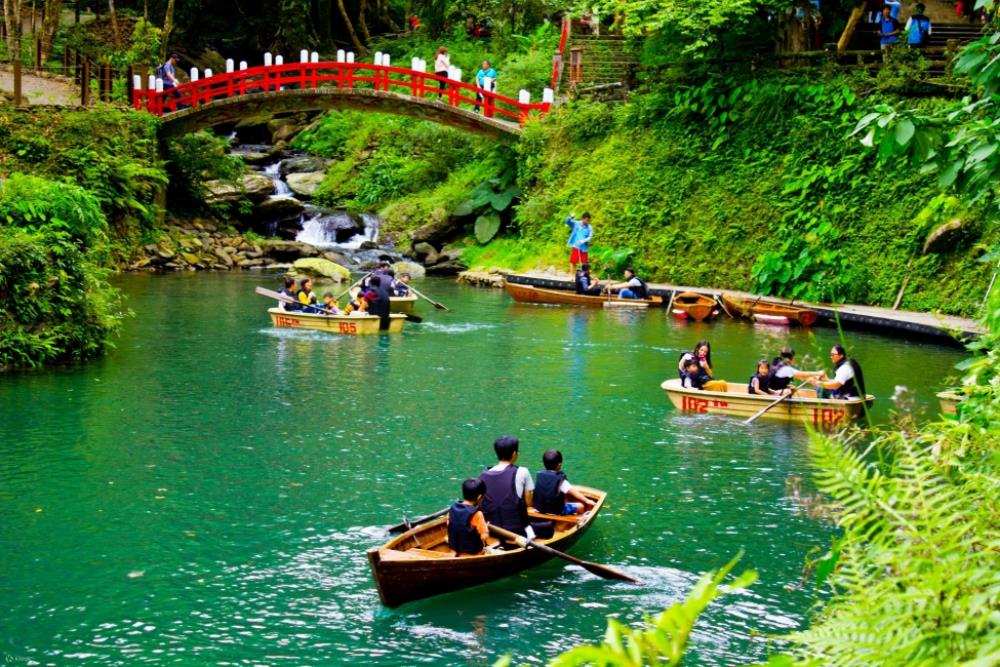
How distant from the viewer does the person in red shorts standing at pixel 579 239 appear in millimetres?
33531

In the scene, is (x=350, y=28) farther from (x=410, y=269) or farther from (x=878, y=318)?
(x=878, y=318)

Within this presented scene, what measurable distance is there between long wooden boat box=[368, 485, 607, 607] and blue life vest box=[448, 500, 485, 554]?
124 millimetres

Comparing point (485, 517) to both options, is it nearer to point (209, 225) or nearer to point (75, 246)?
point (75, 246)

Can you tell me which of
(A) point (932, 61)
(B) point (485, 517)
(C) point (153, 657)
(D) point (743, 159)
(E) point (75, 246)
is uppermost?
(A) point (932, 61)

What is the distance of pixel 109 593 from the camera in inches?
399

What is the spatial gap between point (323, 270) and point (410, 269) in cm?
362

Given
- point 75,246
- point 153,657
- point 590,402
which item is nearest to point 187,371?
point 75,246

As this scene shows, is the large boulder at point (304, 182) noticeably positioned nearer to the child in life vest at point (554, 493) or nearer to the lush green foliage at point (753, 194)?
the lush green foliage at point (753, 194)

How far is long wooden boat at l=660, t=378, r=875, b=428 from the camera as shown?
16344 mm

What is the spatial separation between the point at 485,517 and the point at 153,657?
340 cm

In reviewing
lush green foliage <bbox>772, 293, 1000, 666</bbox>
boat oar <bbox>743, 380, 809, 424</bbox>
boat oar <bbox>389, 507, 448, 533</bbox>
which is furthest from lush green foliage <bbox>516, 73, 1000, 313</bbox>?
lush green foliage <bbox>772, 293, 1000, 666</bbox>

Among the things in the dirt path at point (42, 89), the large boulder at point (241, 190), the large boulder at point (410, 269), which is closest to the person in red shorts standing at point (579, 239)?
the large boulder at point (410, 269)

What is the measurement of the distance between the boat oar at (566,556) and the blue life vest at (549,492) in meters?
1.00

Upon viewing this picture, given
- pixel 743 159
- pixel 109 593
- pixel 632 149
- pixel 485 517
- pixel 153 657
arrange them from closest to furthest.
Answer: pixel 153 657
pixel 109 593
pixel 485 517
pixel 743 159
pixel 632 149
